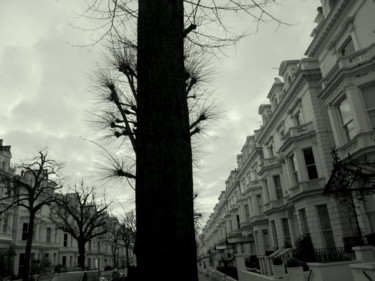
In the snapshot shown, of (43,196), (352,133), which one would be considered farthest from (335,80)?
(43,196)

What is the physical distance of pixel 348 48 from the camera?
16750 mm

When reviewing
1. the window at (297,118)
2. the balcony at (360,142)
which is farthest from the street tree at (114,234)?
the balcony at (360,142)

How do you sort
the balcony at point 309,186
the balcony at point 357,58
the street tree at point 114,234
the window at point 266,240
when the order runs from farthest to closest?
the street tree at point 114,234 → the window at point 266,240 → the balcony at point 309,186 → the balcony at point 357,58

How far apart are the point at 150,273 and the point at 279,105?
80.7 ft

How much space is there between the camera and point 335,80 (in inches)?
623

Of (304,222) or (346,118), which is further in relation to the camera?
(304,222)

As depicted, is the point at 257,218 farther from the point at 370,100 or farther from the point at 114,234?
the point at 114,234

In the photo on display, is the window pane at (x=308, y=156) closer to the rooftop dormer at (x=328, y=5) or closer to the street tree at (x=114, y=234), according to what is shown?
the rooftop dormer at (x=328, y=5)

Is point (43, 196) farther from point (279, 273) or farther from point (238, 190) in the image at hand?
point (279, 273)

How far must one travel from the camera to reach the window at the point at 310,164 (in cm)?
2053

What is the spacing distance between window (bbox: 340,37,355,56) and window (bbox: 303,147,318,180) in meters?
6.46

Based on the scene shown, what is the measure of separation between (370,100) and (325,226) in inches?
329

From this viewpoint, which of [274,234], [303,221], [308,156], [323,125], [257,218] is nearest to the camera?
[323,125]

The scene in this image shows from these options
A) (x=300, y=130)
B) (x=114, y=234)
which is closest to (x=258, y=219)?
(x=300, y=130)
